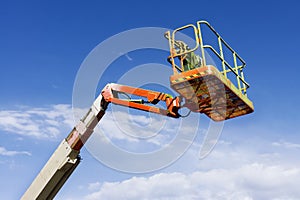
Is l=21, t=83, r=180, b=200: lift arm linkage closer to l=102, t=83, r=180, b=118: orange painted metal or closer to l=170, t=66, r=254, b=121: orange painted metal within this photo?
l=102, t=83, r=180, b=118: orange painted metal

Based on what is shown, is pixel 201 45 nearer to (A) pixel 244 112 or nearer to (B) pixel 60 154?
(A) pixel 244 112

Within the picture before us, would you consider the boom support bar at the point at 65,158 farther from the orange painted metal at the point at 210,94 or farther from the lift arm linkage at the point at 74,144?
the orange painted metal at the point at 210,94

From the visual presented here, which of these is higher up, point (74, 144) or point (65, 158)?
point (74, 144)

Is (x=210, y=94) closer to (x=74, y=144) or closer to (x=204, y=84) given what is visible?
(x=204, y=84)

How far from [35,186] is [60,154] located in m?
1.27

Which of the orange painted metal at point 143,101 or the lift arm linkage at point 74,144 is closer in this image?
the orange painted metal at point 143,101

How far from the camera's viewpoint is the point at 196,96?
9062 mm

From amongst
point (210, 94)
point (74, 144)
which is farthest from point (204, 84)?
point (74, 144)

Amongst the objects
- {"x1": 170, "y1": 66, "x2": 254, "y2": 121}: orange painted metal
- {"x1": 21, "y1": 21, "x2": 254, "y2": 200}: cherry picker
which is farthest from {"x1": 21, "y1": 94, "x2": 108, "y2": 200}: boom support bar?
{"x1": 170, "y1": 66, "x2": 254, "y2": 121}: orange painted metal

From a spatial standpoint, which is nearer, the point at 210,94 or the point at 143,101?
the point at 210,94

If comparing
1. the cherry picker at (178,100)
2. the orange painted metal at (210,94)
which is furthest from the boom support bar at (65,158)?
the orange painted metal at (210,94)

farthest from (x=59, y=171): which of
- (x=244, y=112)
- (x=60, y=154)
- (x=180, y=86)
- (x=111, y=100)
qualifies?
(x=244, y=112)

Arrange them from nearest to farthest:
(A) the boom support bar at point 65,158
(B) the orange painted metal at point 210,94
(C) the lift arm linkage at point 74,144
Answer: (B) the orange painted metal at point 210,94 < (C) the lift arm linkage at point 74,144 < (A) the boom support bar at point 65,158

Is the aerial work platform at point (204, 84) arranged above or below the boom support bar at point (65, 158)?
above
